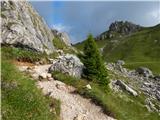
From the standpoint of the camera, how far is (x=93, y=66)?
3222 centimetres

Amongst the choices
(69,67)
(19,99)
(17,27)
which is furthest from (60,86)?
(17,27)

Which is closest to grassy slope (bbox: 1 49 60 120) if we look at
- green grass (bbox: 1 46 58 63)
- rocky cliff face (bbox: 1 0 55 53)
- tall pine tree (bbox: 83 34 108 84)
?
tall pine tree (bbox: 83 34 108 84)

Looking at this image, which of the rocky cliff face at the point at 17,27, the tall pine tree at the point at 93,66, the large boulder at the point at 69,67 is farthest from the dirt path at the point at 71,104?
the rocky cliff face at the point at 17,27

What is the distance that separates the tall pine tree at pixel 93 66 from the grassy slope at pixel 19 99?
10.7 m

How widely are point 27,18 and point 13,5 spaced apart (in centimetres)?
204

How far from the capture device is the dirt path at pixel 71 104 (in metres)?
24.4

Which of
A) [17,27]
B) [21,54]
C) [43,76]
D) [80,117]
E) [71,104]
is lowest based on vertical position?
[80,117]

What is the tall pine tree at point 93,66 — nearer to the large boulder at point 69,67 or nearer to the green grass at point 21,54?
the large boulder at point 69,67

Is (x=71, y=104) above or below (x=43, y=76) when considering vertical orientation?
below

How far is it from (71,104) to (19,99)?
6991 millimetres

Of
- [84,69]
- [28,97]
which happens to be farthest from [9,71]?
[84,69]

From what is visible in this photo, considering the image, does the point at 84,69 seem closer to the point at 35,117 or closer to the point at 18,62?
the point at 18,62

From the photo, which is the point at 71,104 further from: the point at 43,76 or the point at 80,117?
the point at 43,76

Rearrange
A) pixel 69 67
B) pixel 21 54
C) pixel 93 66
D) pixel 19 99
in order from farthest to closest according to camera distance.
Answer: pixel 21 54 < pixel 93 66 < pixel 69 67 < pixel 19 99
